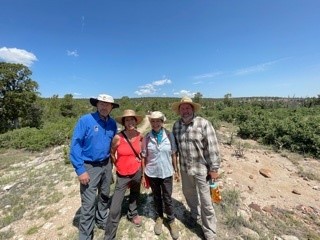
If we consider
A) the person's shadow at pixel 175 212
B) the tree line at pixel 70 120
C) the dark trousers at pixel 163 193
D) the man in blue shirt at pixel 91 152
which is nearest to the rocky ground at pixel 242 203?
the person's shadow at pixel 175 212

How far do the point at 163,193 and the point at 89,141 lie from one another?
1.21m

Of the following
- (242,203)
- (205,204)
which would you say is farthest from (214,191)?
(242,203)

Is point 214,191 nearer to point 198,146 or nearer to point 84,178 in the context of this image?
point 198,146

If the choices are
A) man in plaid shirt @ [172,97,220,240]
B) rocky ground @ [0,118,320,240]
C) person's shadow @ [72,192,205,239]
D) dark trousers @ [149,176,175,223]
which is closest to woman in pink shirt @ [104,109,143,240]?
dark trousers @ [149,176,175,223]

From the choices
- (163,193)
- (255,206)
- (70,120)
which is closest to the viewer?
(163,193)

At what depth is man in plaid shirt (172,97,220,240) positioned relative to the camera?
305cm

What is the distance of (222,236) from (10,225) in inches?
143

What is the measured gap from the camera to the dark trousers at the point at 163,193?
3242 mm

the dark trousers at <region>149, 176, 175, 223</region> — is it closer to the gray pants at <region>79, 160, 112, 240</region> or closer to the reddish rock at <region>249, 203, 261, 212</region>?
the gray pants at <region>79, 160, 112, 240</region>

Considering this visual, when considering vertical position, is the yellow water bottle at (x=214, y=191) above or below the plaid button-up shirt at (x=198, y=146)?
below

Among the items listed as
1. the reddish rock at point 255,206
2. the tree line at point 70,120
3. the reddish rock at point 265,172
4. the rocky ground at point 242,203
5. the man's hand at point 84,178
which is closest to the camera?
the man's hand at point 84,178

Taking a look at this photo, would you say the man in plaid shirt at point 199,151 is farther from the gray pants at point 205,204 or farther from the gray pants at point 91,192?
the gray pants at point 91,192

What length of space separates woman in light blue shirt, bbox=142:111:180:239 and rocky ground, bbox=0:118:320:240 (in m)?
0.68

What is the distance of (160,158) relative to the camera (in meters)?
3.16
